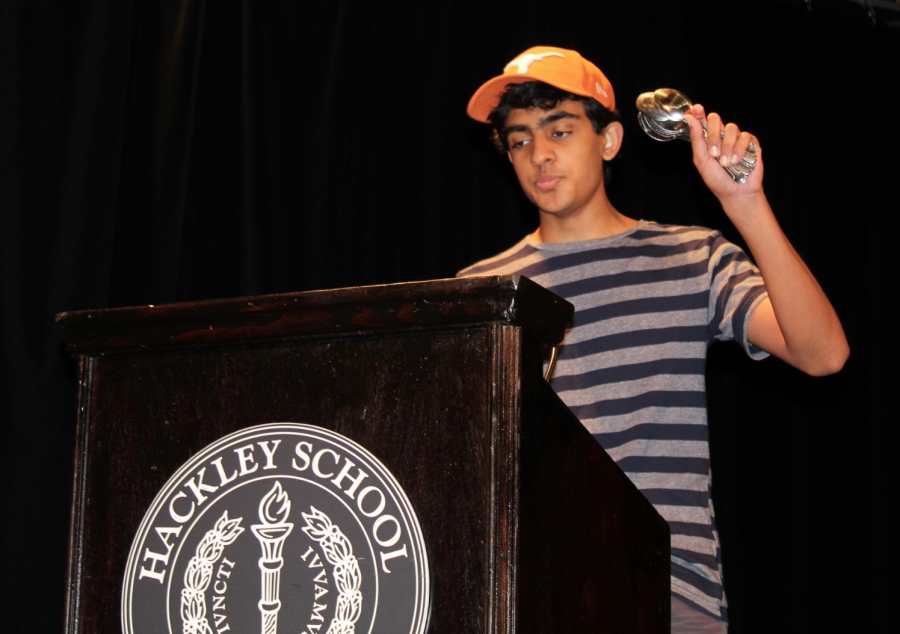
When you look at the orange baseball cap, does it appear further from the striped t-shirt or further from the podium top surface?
the podium top surface

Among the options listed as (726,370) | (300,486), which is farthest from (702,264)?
(726,370)

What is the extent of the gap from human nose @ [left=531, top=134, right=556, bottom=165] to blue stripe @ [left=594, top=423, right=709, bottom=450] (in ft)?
1.67

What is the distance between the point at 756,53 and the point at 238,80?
1577 millimetres

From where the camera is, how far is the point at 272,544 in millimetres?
787

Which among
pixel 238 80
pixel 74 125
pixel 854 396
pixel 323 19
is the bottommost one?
pixel 854 396

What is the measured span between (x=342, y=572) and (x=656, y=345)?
0.96m

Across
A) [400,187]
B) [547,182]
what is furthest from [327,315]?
[400,187]

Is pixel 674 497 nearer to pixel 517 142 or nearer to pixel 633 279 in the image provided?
pixel 633 279

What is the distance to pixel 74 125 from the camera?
2.10m

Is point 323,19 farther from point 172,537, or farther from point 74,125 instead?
point 172,537

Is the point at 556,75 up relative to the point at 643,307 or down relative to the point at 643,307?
up

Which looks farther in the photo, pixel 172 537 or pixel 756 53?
pixel 756 53

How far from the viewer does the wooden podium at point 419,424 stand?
0.75m

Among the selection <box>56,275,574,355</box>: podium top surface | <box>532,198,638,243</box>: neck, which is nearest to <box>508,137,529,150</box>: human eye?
<box>532,198,638,243</box>: neck
